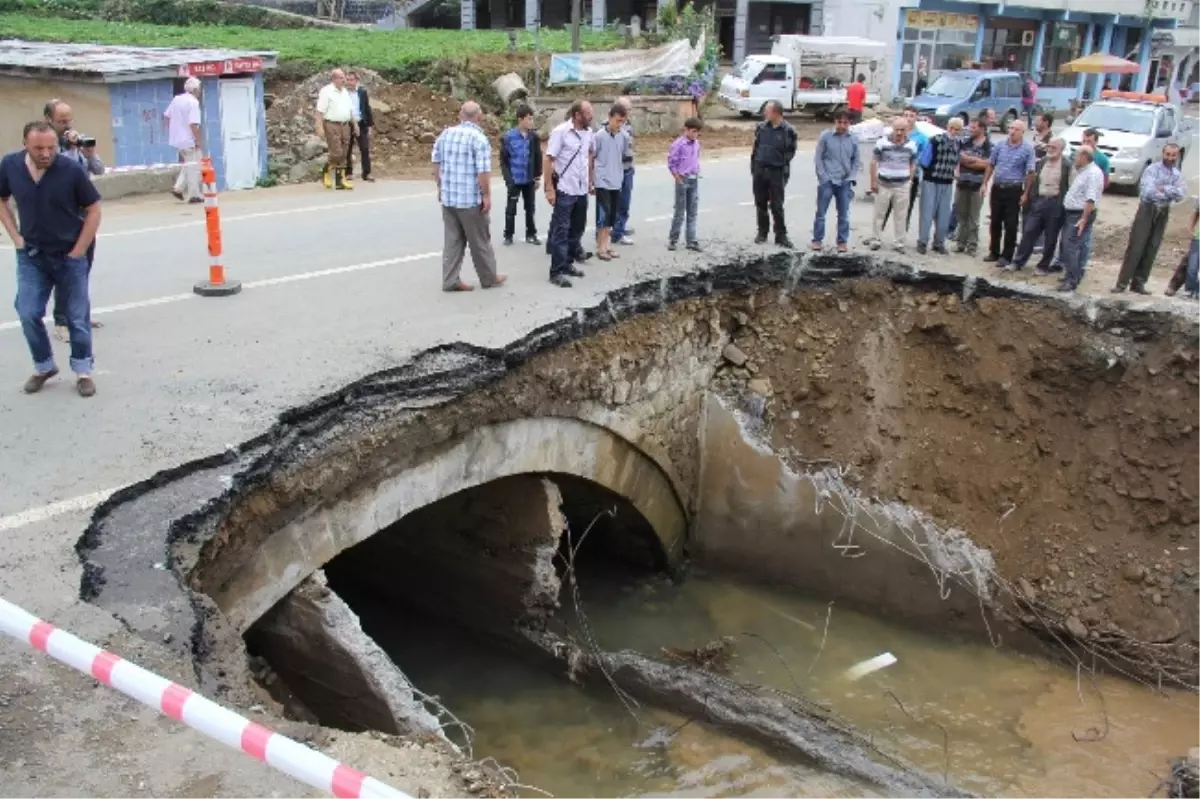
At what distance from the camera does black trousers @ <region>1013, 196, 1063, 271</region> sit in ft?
37.2

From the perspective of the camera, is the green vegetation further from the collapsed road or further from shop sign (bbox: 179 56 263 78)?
the collapsed road

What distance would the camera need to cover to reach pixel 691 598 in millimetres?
11227

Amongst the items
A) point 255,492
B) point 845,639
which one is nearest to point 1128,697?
point 845,639

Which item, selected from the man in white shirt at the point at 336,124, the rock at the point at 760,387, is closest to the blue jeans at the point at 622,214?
the rock at the point at 760,387

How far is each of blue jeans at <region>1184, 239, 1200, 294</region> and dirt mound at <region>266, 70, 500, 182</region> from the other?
12.0 metres

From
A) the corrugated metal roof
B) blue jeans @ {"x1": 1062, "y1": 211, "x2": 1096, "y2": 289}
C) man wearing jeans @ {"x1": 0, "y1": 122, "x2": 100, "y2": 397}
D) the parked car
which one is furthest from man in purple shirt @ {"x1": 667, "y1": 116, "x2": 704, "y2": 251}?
the parked car

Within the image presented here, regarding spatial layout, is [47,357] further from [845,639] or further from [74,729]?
[845,639]

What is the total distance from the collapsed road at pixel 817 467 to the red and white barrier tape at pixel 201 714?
305 centimetres

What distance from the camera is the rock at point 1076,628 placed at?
32.3 ft

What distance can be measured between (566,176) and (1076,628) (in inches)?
249

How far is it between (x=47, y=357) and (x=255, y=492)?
6.60 feet

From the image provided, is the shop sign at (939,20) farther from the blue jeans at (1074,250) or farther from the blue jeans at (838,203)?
the blue jeans at (1074,250)

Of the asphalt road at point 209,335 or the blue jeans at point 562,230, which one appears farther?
the blue jeans at point 562,230

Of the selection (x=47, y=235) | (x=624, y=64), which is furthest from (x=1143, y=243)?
(x=624, y=64)
